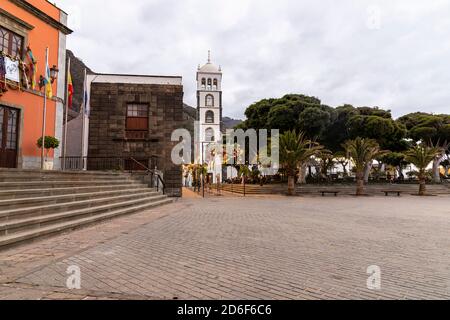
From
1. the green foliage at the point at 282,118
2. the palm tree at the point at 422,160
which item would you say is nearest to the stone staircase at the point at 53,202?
the green foliage at the point at 282,118

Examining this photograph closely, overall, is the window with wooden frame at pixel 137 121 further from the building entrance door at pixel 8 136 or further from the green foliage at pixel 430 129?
the green foliage at pixel 430 129

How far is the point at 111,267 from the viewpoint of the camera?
176 inches

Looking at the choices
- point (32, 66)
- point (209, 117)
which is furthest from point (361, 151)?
point (209, 117)

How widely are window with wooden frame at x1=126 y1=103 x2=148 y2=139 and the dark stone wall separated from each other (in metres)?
0.29

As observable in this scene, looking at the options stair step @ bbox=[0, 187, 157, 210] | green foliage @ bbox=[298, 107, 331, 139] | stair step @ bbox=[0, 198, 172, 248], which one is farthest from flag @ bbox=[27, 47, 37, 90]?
green foliage @ bbox=[298, 107, 331, 139]

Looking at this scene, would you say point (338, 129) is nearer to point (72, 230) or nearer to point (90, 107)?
point (90, 107)

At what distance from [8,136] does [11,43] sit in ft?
13.7

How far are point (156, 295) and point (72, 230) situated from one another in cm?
500

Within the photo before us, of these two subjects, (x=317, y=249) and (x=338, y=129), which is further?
(x=338, y=129)

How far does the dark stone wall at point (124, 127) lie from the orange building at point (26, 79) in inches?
133

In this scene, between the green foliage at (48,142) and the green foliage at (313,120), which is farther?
the green foliage at (313,120)

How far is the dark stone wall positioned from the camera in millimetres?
19750

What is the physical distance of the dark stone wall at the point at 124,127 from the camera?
64.8ft
